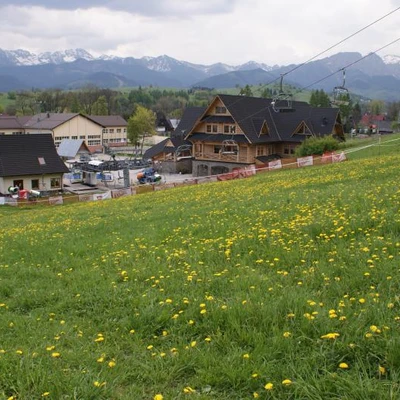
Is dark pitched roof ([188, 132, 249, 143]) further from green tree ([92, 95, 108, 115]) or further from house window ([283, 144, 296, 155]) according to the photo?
green tree ([92, 95, 108, 115])

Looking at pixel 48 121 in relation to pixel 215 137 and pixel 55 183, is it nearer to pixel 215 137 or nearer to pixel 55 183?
pixel 55 183

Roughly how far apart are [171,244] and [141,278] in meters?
2.73

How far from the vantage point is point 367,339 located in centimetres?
527

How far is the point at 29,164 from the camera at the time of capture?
56.4 meters

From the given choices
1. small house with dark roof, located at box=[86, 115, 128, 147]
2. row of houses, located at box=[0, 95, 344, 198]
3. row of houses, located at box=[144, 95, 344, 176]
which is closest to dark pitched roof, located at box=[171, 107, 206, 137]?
row of houses, located at box=[0, 95, 344, 198]

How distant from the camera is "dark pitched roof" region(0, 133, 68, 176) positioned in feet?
181

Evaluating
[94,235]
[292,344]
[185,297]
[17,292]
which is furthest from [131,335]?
[94,235]

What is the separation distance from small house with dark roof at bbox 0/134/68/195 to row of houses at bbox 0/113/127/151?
56.8 meters

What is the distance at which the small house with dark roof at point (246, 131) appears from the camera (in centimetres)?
6294

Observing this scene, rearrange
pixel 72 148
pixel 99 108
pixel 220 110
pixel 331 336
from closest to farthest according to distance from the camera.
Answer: pixel 331 336, pixel 220 110, pixel 72 148, pixel 99 108

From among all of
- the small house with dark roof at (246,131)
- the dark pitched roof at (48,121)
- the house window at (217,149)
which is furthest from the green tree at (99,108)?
the house window at (217,149)

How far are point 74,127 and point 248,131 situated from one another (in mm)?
78081

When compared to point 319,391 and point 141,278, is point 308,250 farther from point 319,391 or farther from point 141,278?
point 319,391

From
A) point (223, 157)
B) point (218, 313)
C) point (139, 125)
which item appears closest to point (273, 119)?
point (223, 157)
